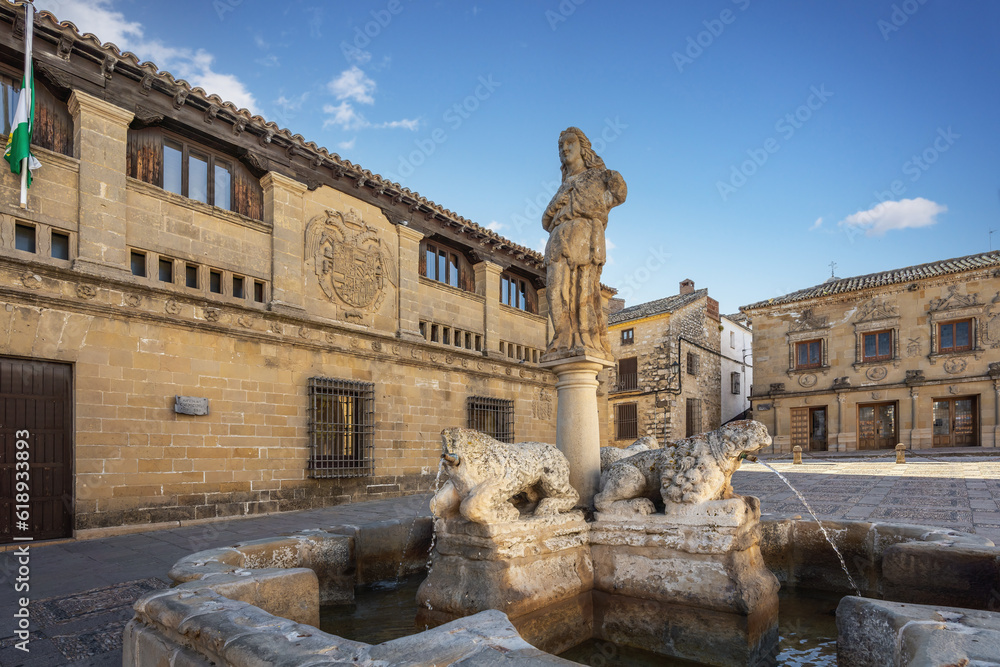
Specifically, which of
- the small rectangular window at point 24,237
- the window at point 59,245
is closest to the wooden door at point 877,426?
the window at point 59,245

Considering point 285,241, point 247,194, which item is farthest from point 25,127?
point 285,241

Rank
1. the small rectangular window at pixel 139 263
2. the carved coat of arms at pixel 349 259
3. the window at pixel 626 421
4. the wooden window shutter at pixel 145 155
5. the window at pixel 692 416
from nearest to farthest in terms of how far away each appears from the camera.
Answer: the small rectangular window at pixel 139 263 < the wooden window shutter at pixel 145 155 < the carved coat of arms at pixel 349 259 < the window at pixel 692 416 < the window at pixel 626 421

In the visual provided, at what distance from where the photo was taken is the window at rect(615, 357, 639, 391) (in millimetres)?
27953

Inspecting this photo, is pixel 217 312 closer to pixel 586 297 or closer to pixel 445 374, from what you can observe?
pixel 445 374

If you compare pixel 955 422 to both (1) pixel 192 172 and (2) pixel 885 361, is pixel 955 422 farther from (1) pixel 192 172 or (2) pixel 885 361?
(1) pixel 192 172

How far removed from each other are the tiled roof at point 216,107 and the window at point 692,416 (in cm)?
1747

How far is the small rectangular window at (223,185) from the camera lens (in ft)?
32.1

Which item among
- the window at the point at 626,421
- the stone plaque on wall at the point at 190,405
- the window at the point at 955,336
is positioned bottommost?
the window at the point at 626,421

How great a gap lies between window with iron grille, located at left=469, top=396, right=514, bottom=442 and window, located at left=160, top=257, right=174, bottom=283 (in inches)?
267

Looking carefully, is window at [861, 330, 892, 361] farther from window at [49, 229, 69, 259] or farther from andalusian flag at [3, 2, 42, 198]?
andalusian flag at [3, 2, 42, 198]

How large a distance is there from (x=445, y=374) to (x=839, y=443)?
748 inches

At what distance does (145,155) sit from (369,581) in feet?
25.4

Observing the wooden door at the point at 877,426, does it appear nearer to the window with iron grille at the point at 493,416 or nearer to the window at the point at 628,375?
the window at the point at 628,375

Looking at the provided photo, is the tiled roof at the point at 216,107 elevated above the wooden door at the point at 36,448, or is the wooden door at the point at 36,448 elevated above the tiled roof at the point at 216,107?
the tiled roof at the point at 216,107
